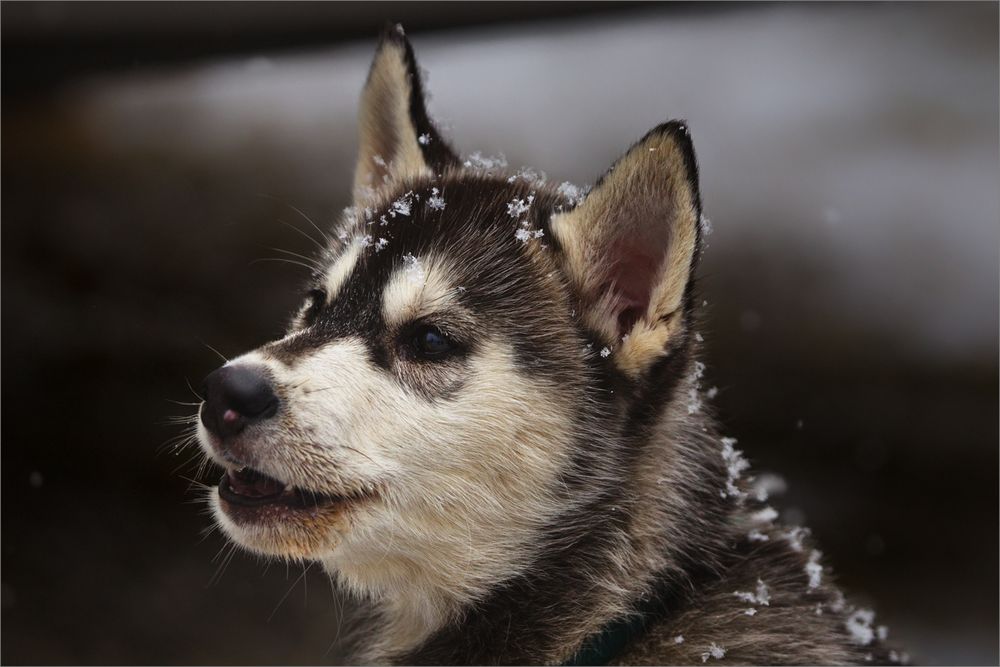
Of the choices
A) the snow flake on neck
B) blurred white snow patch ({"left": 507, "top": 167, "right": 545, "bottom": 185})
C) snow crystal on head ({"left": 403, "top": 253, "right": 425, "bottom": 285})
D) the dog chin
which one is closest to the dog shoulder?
the dog chin

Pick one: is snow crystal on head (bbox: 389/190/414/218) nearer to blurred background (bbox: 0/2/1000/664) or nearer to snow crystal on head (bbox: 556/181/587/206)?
snow crystal on head (bbox: 556/181/587/206)

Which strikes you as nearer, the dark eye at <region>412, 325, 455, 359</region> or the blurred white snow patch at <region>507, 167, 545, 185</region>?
the dark eye at <region>412, 325, 455, 359</region>

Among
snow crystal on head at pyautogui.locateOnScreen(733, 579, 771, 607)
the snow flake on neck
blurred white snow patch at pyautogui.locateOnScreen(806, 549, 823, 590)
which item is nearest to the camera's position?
snow crystal on head at pyautogui.locateOnScreen(733, 579, 771, 607)

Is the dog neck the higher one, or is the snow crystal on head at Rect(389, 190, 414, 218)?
the snow crystal on head at Rect(389, 190, 414, 218)

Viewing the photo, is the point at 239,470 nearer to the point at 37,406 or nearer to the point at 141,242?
the point at 141,242

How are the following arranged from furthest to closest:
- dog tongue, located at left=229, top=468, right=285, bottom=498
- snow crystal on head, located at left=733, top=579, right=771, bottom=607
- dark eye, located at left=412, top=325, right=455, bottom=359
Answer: snow crystal on head, located at left=733, top=579, right=771, bottom=607 → dark eye, located at left=412, top=325, right=455, bottom=359 → dog tongue, located at left=229, top=468, right=285, bottom=498

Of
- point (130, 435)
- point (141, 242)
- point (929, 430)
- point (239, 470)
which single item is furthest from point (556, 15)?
point (239, 470)

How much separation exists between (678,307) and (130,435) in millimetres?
4794

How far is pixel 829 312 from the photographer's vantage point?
5.63 m

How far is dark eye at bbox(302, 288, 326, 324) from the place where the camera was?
8.50ft

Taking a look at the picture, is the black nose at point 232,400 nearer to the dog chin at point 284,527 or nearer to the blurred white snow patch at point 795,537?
the dog chin at point 284,527

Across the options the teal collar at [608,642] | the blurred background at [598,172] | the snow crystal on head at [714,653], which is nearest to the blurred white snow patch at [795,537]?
the snow crystal on head at [714,653]

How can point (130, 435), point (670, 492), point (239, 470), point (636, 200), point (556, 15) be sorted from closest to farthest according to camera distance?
point (239, 470)
point (636, 200)
point (670, 492)
point (556, 15)
point (130, 435)

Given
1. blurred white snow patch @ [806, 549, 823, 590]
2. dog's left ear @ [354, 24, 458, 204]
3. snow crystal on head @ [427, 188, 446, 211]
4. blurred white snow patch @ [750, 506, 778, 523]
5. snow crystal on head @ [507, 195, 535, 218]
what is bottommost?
blurred white snow patch @ [806, 549, 823, 590]
